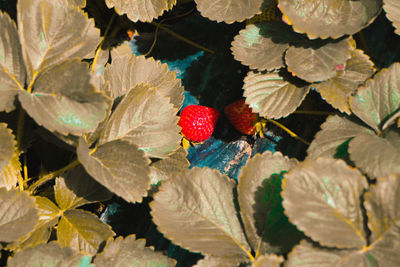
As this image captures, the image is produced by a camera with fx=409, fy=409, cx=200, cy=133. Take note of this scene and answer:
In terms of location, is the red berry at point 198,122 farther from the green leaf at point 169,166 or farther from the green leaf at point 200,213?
the green leaf at point 200,213

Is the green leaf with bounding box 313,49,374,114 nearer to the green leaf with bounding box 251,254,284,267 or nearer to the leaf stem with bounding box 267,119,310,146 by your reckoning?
the leaf stem with bounding box 267,119,310,146

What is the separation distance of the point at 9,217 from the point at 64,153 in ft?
1.02

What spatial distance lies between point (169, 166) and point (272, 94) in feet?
1.12

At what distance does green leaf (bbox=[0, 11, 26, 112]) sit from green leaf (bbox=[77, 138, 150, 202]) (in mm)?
182

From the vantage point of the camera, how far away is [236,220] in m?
0.87

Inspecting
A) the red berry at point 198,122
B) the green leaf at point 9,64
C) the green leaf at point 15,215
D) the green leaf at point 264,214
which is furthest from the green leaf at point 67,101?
the red berry at point 198,122

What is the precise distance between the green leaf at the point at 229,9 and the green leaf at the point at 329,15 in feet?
0.27

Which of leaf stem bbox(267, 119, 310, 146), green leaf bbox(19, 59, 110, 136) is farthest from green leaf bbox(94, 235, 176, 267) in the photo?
leaf stem bbox(267, 119, 310, 146)

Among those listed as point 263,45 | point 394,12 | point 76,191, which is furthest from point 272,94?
point 76,191

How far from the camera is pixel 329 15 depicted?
3.39ft

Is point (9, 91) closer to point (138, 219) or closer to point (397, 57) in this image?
point (138, 219)

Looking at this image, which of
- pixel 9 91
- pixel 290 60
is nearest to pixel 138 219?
pixel 9 91

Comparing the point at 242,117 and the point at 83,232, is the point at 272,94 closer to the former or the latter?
the point at 242,117

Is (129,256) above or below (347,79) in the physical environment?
below
